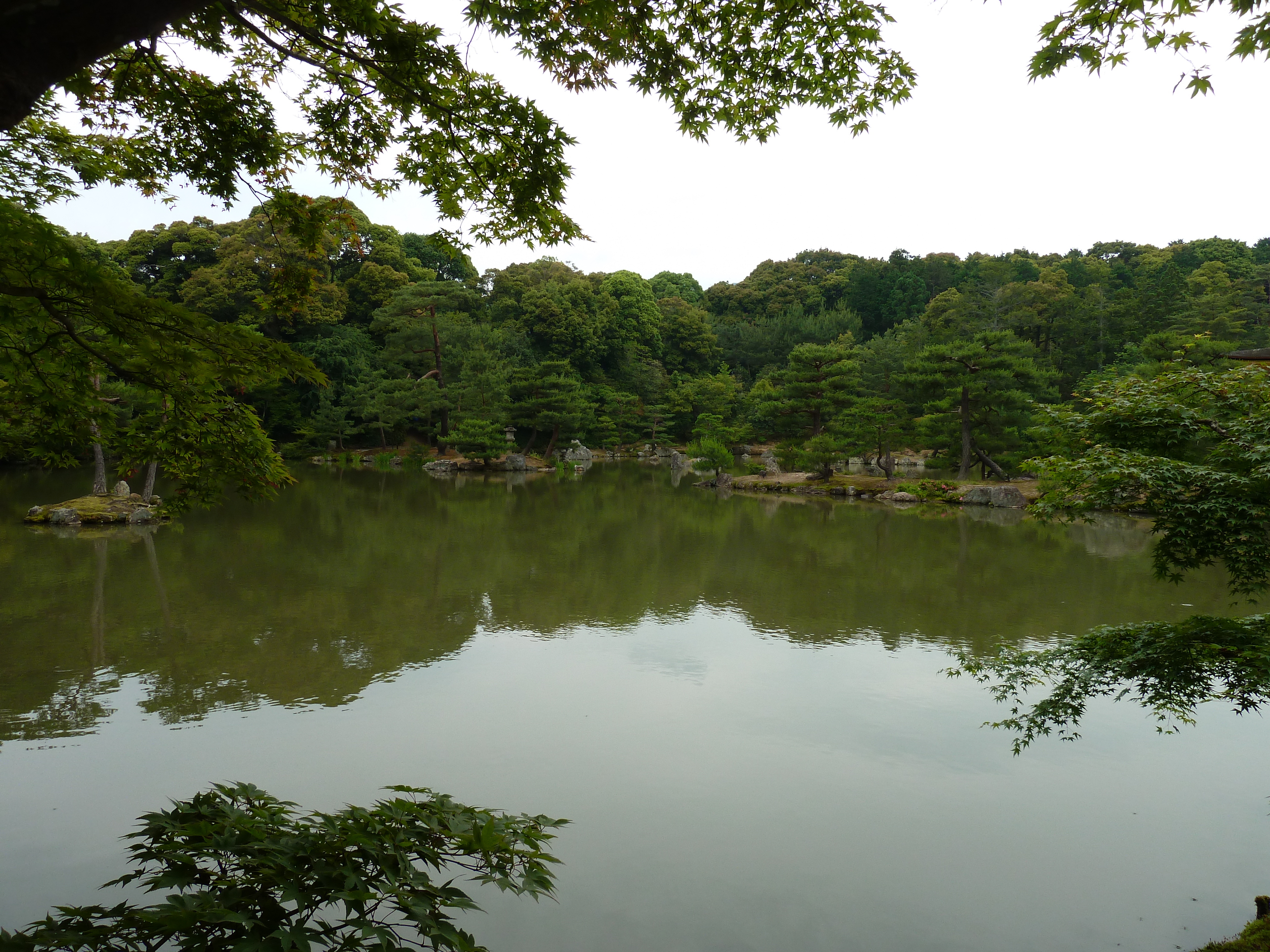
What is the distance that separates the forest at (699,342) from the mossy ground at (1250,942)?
1232 cm

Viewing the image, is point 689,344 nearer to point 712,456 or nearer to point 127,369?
point 712,456

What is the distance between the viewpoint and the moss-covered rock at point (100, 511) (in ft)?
36.8

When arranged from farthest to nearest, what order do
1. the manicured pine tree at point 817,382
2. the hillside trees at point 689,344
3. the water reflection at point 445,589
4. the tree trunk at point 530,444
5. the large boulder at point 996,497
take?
the hillside trees at point 689,344
the tree trunk at point 530,444
the manicured pine tree at point 817,382
the large boulder at point 996,497
the water reflection at point 445,589

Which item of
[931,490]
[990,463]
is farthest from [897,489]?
[990,463]

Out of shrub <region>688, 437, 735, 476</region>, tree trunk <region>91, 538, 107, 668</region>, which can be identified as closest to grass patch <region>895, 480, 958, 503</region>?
shrub <region>688, 437, 735, 476</region>

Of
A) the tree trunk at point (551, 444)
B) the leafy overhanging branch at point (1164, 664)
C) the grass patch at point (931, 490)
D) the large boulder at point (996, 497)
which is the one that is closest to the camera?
the leafy overhanging branch at point (1164, 664)

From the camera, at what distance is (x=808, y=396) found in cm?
2048

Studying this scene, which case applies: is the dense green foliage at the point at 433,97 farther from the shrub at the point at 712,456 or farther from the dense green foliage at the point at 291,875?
the shrub at the point at 712,456

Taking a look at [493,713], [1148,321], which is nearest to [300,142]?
[493,713]

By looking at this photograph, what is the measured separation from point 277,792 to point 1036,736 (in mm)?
4356

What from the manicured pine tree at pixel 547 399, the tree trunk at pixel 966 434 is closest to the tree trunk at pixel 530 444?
the manicured pine tree at pixel 547 399

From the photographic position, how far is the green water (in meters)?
2.88

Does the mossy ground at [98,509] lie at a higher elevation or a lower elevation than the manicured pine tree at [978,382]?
lower

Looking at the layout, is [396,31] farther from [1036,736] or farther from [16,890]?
[1036,736]
